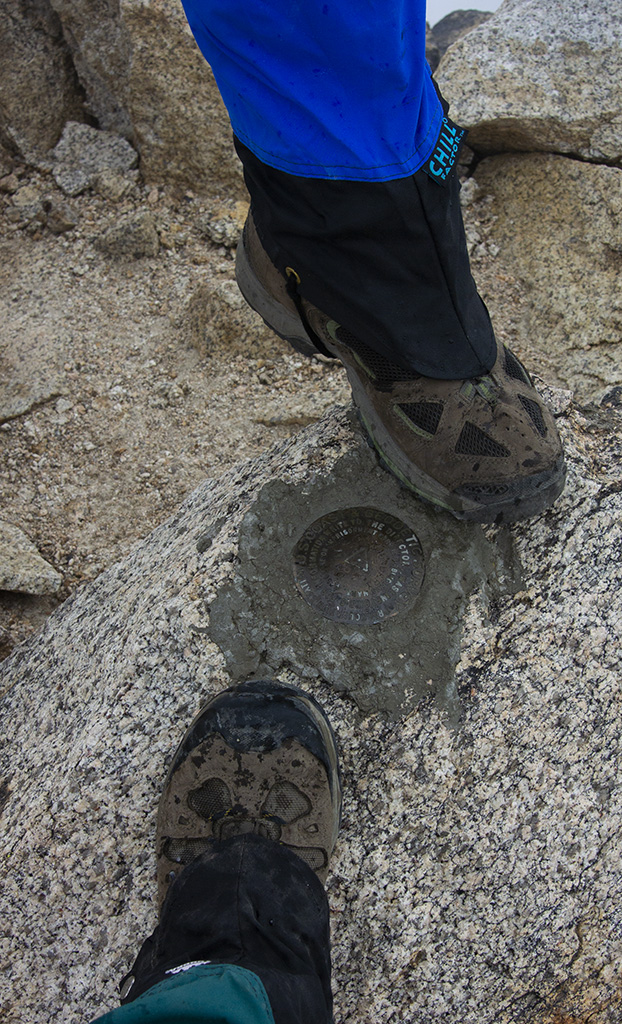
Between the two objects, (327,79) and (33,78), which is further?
(33,78)

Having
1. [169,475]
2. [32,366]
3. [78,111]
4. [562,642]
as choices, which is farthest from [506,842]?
[78,111]

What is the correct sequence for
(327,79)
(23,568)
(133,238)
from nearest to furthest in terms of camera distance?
(327,79)
(23,568)
(133,238)

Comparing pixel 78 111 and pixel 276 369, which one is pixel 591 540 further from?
pixel 78 111

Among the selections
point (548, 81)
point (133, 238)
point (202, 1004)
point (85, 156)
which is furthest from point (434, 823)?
point (85, 156)

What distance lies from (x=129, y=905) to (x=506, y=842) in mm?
818

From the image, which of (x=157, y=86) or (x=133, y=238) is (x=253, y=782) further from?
(x=157, y=86)

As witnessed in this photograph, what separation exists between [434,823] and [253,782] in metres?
0.40

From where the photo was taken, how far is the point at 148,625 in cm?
170

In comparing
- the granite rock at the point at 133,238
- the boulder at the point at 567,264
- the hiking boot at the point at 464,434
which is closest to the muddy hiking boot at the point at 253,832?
the hiking boot at the point at 464,434

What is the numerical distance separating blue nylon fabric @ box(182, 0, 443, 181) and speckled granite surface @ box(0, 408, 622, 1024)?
0.89 metres

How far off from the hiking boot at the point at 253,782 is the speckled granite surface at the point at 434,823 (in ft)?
0.26

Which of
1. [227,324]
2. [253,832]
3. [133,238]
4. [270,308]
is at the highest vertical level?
[270,308]

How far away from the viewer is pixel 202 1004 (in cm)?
100

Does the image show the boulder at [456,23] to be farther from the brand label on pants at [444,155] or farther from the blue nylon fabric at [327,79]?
the blue nylon fabric at [327,79]
